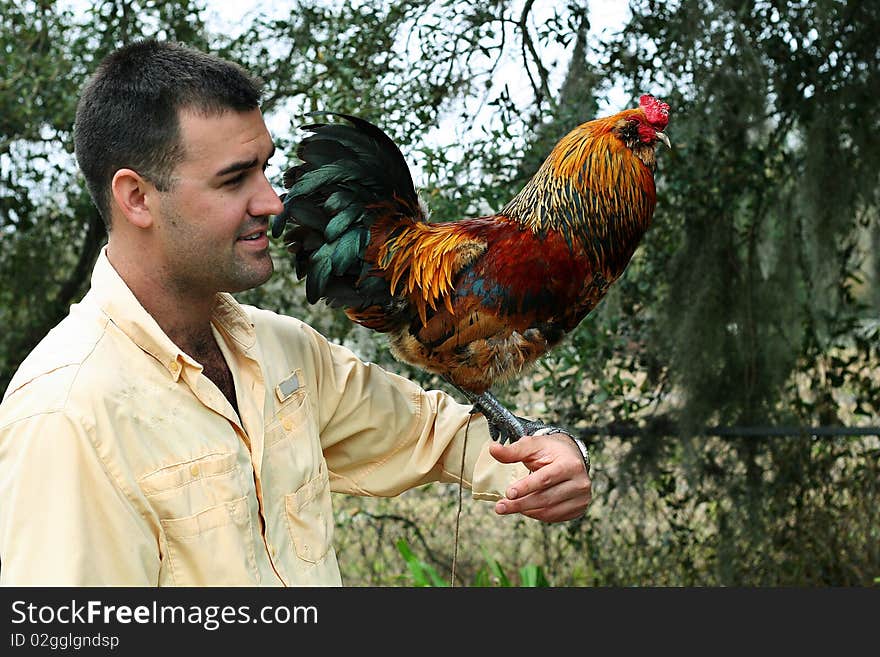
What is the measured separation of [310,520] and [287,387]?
0.26 m

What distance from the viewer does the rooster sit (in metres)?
1.97

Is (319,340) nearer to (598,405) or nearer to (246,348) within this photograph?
(246,348)

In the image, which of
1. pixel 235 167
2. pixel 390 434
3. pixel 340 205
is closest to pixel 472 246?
pixel 340 205

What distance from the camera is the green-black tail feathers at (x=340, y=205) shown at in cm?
200

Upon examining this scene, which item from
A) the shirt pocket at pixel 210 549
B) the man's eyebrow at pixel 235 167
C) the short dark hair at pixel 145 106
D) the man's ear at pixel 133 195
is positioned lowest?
the shirt pocket at pixel 210 549

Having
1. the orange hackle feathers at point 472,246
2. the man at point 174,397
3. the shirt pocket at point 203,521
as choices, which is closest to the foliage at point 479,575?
the orange hackle feathers at point 472,246

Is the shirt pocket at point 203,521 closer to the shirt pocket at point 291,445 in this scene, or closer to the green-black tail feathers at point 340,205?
the shirt pocket at point 291,445

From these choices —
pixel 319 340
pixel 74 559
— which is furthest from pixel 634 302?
pixel 74 559

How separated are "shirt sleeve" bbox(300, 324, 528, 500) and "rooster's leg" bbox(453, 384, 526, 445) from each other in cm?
2

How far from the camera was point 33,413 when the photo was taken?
1271mm

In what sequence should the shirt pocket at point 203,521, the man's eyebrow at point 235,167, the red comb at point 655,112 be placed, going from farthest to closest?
1. the red comb at point 655,112
2. the man's eyebrow at point 235,167
3. the shirt pocket at point 203,521

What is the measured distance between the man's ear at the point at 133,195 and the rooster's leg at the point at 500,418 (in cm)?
82

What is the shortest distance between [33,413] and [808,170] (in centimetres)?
320

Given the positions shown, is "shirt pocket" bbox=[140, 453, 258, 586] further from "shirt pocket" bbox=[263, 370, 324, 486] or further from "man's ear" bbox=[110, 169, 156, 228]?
"man's ear" bbox=[110, 169, 156, 228]
